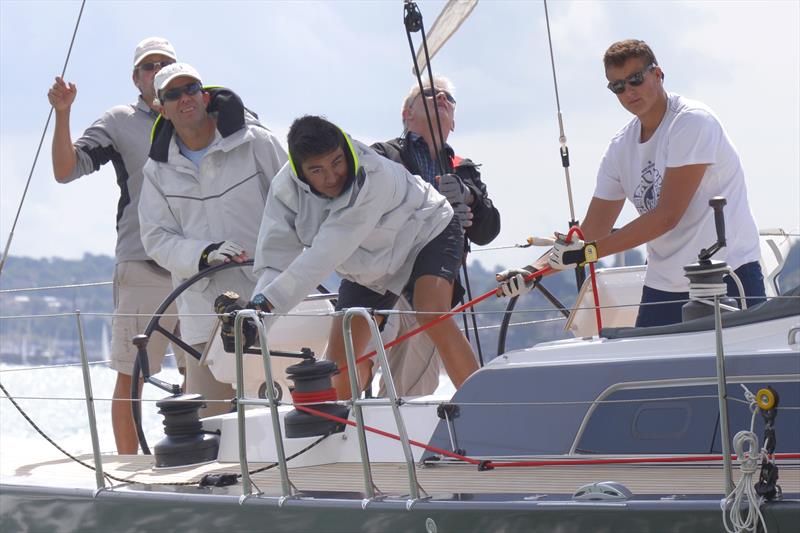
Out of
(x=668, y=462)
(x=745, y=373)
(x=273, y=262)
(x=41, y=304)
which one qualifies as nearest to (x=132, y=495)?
(x=273, y=262)

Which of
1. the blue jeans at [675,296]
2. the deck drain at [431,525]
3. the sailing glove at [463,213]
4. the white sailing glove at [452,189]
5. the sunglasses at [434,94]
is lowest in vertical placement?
the deck drain at [431,525]

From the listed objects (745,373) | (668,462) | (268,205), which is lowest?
(668,462)

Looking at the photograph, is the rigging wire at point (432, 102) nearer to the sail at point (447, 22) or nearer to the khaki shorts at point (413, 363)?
the khaki shorts at point (413, 363)

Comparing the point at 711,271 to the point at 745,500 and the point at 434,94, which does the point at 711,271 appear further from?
the point at 434,94

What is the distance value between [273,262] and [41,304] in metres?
56.6

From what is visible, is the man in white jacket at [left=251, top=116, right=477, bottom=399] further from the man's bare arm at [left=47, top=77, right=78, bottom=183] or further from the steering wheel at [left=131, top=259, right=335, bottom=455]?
the man's bare arm at [left=47, top=77, right=78, bottom=183]

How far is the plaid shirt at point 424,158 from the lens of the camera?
5.31 metres

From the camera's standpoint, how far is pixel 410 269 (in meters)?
4.77

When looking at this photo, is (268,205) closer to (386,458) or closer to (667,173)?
(386,458)

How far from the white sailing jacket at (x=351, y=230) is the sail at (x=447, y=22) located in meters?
1.68

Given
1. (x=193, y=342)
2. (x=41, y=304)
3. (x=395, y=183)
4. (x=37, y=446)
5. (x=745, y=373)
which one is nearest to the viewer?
(x=745, y=373)

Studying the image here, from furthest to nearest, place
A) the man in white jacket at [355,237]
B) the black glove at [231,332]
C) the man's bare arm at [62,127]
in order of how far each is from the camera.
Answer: the man's bare arm at [62,127], the man in white jacket at [355,237], the black glove at [231,332]

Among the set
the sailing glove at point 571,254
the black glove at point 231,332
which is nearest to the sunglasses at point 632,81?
the sailing glove at point 571,254

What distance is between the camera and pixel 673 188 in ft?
13.5
